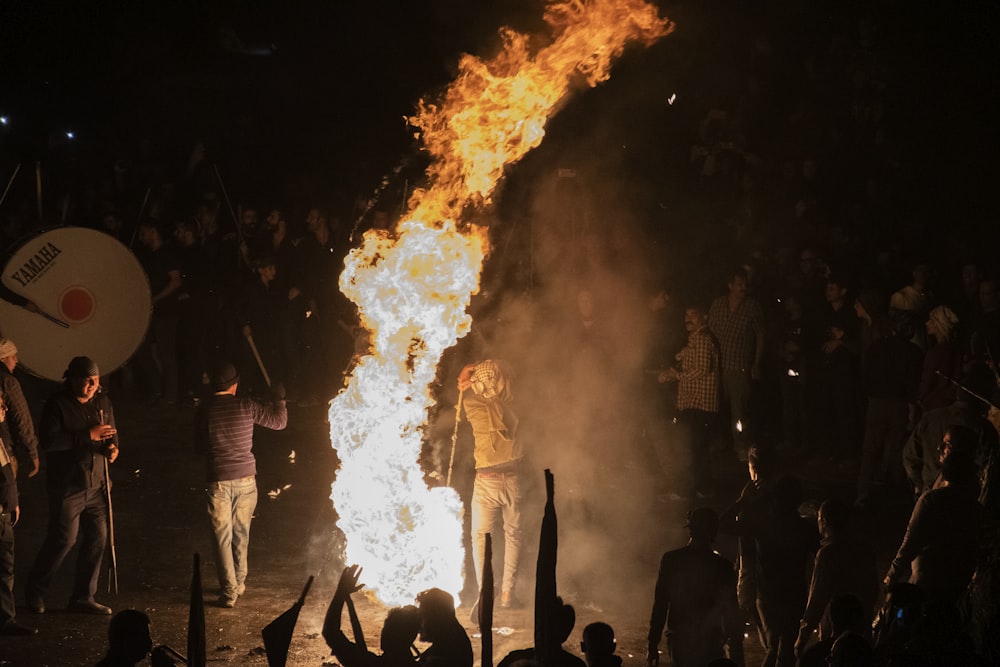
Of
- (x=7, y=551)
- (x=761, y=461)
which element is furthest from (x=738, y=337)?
(x=7, y=551)

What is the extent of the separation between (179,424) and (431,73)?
908 cm

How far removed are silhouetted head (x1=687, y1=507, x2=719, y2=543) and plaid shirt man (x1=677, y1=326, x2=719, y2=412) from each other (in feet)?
18.6

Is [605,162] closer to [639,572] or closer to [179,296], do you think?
[179,296]

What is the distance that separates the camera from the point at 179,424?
14648 millimetres

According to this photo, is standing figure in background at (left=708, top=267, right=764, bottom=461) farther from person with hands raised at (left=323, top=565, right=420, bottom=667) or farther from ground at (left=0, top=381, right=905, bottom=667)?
person with hands raised at (left=323, top=565, right=420, bottom=667)

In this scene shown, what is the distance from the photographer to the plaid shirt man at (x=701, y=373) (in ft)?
41.8

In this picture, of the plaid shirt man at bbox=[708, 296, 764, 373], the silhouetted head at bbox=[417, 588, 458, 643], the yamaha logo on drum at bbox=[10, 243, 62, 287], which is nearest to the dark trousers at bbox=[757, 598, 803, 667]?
the silhouetted head at bbox=[417, 588, 458, 643]

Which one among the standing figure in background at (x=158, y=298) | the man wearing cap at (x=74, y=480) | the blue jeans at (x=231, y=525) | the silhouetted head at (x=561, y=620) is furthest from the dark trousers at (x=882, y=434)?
the standing figure in background at (x=158, y=298)

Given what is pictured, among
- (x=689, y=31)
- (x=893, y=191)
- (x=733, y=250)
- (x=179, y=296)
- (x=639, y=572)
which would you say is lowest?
(x=639, y=572)

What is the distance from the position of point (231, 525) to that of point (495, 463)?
2.35 meters

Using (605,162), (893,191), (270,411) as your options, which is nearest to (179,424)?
(270,411)

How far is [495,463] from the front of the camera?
1003 cm

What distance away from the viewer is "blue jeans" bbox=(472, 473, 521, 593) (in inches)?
396

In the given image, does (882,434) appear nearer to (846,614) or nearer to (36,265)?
(846,614)
